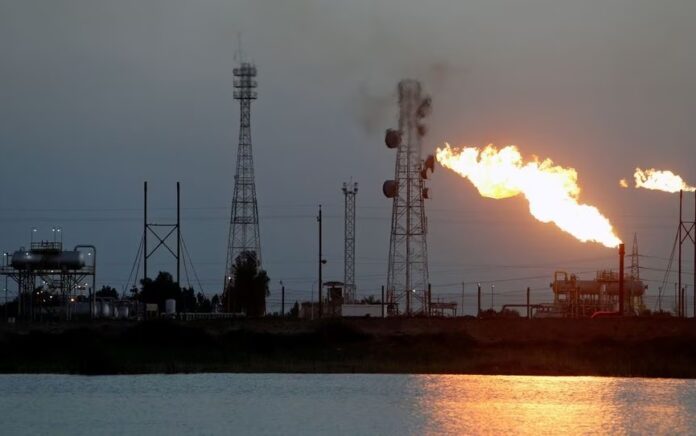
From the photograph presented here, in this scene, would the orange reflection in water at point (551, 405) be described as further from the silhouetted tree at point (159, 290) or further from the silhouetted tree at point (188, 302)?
the silhouetted tree at point (159, 290)

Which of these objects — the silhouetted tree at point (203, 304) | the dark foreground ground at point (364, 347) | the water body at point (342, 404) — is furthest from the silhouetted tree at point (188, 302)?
the water body at point (342, 404)

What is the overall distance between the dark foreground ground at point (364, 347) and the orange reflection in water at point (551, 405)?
535cm

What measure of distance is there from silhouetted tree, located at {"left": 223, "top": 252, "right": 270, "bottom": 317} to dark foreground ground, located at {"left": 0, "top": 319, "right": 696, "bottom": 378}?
76.1 ft

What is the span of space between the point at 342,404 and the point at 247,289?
226 feet

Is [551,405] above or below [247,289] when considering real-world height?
below

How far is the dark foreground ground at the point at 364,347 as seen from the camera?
267 ft

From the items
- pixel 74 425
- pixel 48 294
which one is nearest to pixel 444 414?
pixel 74 425

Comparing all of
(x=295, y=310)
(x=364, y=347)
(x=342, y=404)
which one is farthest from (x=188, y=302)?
(x=342, y=404)

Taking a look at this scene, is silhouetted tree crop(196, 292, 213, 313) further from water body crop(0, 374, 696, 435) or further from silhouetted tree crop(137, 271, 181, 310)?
water body crop(0, 374, 696, 435)

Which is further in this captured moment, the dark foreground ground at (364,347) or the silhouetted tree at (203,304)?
the silhouetted tree at (203,304)

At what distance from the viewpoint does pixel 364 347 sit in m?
90.8

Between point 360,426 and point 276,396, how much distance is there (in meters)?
11.5

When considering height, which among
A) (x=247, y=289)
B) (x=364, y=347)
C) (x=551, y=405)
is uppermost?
(x=247, y=289)

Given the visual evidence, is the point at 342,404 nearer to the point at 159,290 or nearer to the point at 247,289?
the point at 247,289
